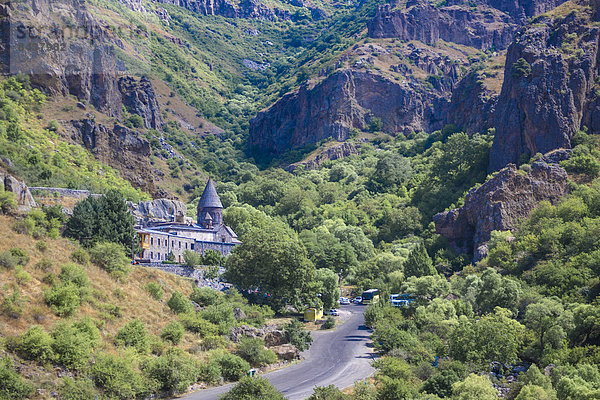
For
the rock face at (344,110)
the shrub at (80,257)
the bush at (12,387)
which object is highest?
the rock face at (344,110)

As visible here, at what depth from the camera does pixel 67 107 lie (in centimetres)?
13162

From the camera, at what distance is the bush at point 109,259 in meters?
61.1

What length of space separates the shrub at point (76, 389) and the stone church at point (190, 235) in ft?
113

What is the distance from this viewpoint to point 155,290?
203 feet

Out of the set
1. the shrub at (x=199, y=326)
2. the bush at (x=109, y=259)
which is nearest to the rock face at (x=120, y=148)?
the bush at (x=109, y=259)

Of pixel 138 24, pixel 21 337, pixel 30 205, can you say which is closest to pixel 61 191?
pixel 30 205

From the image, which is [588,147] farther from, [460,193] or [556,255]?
[556,255]

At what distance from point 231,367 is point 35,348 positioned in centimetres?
1498

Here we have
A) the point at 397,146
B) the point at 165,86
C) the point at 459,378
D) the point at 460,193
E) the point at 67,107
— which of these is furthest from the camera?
the point at 165,86

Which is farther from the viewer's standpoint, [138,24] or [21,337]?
[138,24]

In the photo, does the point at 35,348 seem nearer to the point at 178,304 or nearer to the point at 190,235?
the point at 178,304

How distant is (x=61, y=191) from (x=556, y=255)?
57.6 metres

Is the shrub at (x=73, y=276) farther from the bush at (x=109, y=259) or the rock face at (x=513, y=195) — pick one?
the rock face at (x=513, y=195)

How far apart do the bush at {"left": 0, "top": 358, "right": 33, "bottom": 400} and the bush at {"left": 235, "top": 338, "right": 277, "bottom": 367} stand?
19.5m
